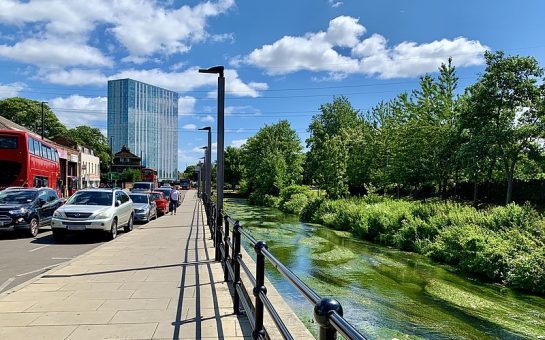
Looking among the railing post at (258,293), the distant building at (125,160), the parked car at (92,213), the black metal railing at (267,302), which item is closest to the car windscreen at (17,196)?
the parked car at (92,213)

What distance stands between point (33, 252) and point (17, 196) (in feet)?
17.2

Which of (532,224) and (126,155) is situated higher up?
(126,155)

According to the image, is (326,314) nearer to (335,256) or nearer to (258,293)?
(258,293)

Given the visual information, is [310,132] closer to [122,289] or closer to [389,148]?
[389,148]

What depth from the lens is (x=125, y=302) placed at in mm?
6625

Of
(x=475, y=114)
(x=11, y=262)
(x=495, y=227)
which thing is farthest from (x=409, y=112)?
(x=11, y=262)

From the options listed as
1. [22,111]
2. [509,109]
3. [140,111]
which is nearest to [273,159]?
[140,111]

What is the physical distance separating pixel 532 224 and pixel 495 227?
1.42 m

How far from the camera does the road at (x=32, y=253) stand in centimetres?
916

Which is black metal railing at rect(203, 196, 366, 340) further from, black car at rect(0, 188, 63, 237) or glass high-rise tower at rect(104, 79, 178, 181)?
glass high-rise tower at rect(104, 79, 178, 181)

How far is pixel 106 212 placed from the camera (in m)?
15.3

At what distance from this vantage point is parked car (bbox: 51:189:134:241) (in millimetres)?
14438

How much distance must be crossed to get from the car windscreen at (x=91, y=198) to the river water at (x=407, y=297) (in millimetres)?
6341

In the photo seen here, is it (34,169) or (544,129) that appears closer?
(34,169)
